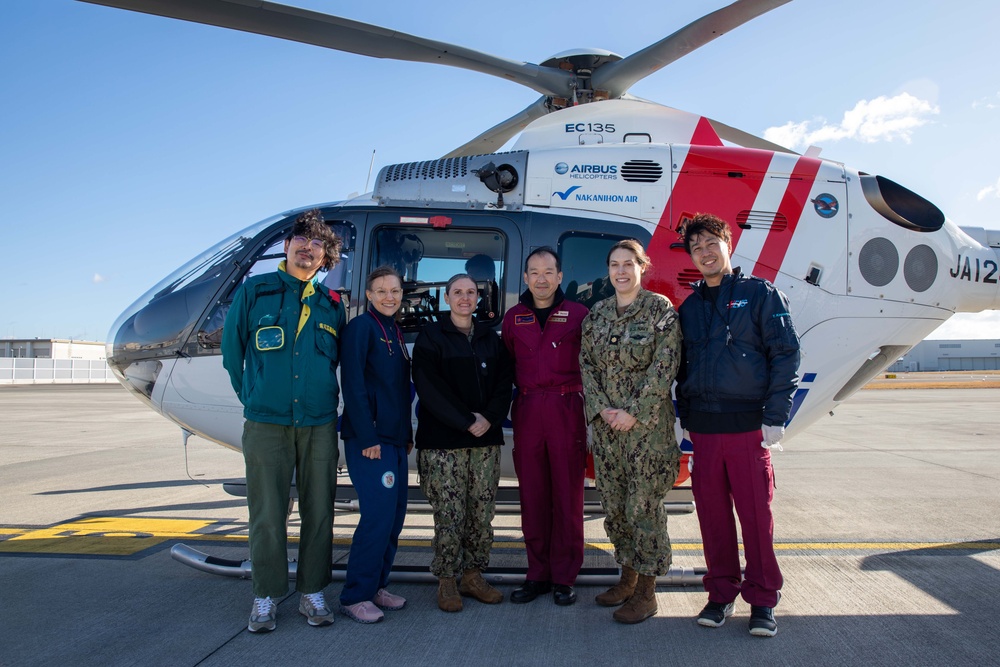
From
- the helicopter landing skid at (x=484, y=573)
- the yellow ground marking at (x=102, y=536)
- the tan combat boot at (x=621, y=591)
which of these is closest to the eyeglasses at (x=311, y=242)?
the helicopter landing skid at (x=484, y=573)

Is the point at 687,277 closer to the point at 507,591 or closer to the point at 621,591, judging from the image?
the point at 621,591

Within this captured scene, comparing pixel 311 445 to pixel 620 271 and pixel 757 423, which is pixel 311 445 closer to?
pixel 620 271

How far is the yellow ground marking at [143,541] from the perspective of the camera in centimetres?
483

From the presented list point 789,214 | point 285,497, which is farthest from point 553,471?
point 789,214

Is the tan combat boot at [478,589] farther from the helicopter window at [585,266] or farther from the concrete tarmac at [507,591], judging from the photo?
the helicopter window at [585,266]

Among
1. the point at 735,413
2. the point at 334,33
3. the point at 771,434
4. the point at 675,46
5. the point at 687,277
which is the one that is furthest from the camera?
the point at 675,46

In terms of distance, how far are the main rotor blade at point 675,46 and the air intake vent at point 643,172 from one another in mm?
1613

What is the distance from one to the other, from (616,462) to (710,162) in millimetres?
2423

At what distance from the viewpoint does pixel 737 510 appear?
10.3ft

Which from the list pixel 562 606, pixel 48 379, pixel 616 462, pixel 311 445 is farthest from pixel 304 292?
pixel 48 379

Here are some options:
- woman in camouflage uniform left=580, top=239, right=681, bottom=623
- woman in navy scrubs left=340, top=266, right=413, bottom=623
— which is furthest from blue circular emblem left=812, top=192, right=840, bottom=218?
woman in navy scrubs left=340, top=266, right=413, bottom=623

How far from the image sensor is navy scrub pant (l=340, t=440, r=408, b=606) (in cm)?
342

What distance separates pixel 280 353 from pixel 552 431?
1.52 metres

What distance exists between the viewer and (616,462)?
3.43 metres
